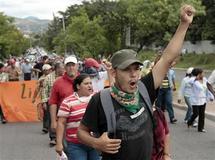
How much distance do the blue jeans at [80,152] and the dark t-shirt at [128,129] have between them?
177 centimetres

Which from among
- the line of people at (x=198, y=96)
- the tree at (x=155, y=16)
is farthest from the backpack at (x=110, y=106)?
the tree at (x=155, y=16)

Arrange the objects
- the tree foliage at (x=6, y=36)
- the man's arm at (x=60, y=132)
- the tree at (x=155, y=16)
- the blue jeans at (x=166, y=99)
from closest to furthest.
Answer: the man's arm at (x=60, y=132) → the blue jeans at (x=166, y=99) → the tree at (x=155, y=16) → the tree foliage at (x=6, y=36)

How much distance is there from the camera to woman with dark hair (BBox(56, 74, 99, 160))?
5543 mm

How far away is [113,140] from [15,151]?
714 centimetres

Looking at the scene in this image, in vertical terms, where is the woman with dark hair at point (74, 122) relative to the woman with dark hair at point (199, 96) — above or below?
above

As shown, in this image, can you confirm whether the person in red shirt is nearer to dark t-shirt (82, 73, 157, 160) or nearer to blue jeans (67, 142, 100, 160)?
blue jeans (67, 142, 100, 160)

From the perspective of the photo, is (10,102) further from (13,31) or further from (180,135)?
(13,31)

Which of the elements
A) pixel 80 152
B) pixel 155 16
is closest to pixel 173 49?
pixel 80 152

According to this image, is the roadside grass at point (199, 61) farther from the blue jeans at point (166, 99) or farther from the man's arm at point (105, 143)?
the man's arm at point (105, 143)

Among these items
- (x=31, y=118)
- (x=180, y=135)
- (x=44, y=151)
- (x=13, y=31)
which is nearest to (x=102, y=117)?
(x=44, y=151)

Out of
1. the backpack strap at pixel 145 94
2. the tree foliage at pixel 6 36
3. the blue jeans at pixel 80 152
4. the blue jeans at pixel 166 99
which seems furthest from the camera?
the tree foliage at pixel 6 36

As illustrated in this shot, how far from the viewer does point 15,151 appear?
34.1 feet

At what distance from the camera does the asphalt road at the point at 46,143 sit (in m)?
9.71

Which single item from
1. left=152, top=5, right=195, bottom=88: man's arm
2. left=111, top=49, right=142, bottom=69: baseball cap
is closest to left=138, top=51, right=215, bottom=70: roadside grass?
left=152, top=5, right=195, bottom=88: man's arm
